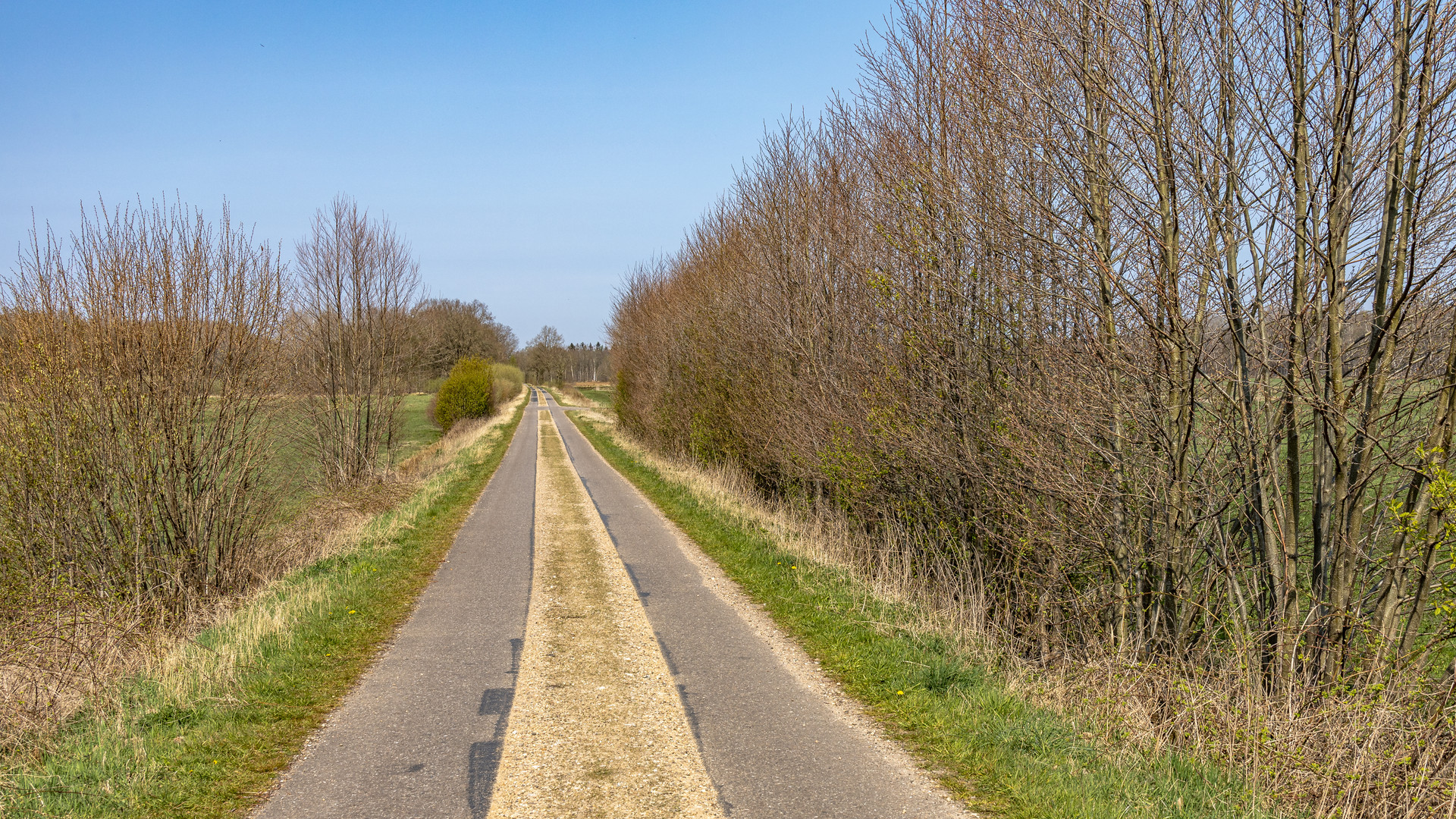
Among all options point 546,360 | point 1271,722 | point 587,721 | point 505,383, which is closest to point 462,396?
point 505,383

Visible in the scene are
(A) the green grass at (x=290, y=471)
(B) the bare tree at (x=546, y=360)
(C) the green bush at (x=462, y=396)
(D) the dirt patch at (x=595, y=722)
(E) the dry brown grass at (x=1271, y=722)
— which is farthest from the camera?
(B) the bare tree at (x=546, y=360)

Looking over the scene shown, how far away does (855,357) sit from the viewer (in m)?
9.57

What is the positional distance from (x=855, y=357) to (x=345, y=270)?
1419cm

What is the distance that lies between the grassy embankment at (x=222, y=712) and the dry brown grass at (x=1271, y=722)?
15.7ft

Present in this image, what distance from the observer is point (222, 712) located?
502 centimetres

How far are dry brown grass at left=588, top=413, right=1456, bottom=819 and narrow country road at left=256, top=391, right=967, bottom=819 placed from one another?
148 centimetres

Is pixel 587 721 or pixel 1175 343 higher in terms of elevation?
pixel 1175 343

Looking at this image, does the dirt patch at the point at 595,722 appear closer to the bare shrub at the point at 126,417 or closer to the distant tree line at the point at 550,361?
the bare shrub at the point at 126,417

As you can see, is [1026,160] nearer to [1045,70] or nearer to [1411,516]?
[1045,70]

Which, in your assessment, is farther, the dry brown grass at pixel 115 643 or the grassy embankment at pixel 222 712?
the dry brown grass at pixel 115 643

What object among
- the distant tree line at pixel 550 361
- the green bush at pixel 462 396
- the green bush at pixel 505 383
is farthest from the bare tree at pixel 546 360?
the green bush at pixel 462 396

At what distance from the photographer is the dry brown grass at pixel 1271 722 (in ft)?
12.9

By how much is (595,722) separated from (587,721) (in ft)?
0.19

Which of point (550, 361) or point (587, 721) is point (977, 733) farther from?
point (550, 361)
